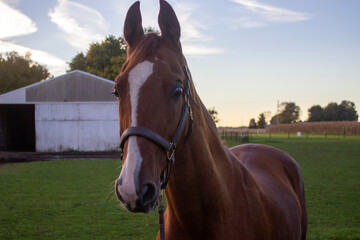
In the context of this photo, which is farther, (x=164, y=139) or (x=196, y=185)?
(x=196, y=185)

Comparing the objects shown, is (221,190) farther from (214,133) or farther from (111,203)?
(111,203)

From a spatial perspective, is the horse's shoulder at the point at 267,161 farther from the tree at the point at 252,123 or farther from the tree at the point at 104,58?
the tree at the point at 252,123

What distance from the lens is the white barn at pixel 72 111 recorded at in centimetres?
2106

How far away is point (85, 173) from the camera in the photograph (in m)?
12.1

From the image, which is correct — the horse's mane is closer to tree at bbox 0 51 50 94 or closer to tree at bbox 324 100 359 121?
tree at bbox 0 51 50 94

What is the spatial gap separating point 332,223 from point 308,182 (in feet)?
15.0

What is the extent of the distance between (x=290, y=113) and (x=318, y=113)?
1554cm

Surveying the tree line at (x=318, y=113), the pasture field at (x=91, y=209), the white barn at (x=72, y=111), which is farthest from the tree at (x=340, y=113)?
the pasture field at (x=91, y=209)

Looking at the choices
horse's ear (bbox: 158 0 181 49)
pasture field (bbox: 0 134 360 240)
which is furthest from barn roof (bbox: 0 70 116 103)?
horse's ear (bbox: 158 0 181 49)

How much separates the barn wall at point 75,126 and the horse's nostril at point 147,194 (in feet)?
67.4

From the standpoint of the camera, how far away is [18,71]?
4456cm

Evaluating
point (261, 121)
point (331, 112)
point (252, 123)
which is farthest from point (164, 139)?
point (261, 121)

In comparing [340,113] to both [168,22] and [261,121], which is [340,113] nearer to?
[261,121]

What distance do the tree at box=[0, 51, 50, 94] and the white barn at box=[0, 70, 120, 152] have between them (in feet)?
85.2
